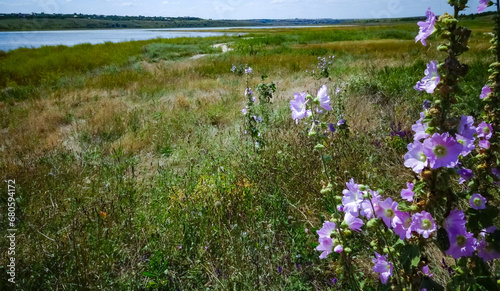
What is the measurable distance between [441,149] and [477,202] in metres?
0.27

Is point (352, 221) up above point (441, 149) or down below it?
below

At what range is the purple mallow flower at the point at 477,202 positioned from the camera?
959 mm

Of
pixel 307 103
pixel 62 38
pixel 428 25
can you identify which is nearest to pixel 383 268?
pixel 307 103

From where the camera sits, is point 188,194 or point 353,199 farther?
point 188,194

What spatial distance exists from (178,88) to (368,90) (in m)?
6.45

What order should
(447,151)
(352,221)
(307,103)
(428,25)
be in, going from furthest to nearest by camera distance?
(307,103) < (352,221) < (428,25) < (447,151)

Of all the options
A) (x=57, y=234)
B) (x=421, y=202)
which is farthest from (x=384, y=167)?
(x=57, y=234)

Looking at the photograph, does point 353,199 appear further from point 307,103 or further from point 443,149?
point 307,103

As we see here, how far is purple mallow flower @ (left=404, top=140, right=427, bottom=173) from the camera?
912 millimetres

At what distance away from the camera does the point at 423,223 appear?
2.97ft

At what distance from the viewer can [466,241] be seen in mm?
940

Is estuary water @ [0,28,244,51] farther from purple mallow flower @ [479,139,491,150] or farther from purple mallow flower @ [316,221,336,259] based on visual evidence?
purple mallow flower @ [479,139,491,150]

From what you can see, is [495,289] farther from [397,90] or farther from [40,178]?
[397,90]

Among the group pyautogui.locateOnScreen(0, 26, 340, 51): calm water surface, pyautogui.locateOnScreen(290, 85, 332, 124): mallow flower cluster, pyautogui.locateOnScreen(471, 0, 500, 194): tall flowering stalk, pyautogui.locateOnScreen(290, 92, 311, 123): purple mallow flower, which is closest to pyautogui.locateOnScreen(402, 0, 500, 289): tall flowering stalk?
pyautogui.locateOnScreen(471, 0, 500, 194): tall flowering stalk
